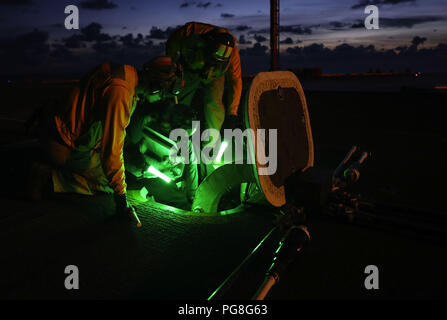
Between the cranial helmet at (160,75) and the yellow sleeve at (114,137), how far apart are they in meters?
0.36

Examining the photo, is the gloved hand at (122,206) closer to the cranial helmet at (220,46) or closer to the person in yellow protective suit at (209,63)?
the person in yellow protective suit at (209,63)

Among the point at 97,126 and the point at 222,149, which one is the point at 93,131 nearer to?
the point at 97,126

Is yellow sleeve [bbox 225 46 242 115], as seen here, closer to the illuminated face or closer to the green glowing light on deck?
the green glowing light on deck

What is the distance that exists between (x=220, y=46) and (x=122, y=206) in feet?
6.86

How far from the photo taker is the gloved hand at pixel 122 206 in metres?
2.84

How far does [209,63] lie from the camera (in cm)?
391

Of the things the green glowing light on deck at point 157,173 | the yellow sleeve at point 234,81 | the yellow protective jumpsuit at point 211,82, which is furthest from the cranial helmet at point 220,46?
the green glowing light on deck at point 157,173

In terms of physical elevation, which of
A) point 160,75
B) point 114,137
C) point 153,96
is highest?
point 160,75

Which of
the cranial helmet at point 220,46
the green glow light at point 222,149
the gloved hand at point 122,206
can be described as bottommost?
the gloved hand at point 122,206

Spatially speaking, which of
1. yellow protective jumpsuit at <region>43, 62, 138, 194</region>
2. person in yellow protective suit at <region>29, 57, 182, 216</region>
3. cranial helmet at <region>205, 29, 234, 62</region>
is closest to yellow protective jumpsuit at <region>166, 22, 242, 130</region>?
cranial helmet at <region>205, 29, 234, 62</region>

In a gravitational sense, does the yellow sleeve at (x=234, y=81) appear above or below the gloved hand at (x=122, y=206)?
above

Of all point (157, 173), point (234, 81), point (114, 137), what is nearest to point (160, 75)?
point (114, 137)

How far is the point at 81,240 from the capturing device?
98.3 inches
